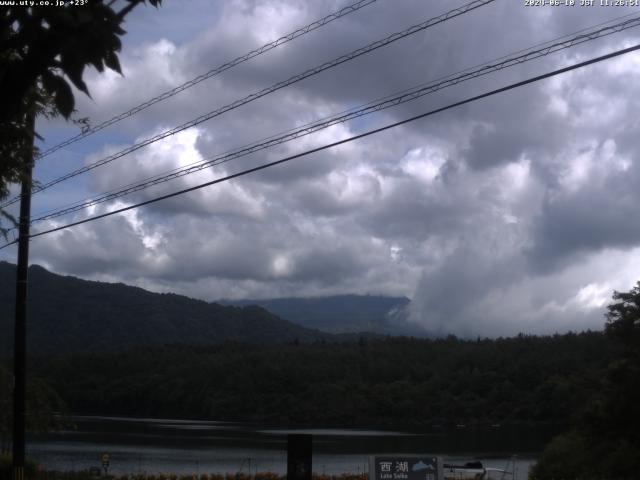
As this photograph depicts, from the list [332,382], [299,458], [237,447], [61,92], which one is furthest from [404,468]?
[332,382]

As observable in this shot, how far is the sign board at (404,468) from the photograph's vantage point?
17250 mm

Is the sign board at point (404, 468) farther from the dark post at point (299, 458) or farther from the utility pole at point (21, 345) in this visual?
the utility pole at point (21, 345)

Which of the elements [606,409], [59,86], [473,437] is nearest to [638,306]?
[606,409]

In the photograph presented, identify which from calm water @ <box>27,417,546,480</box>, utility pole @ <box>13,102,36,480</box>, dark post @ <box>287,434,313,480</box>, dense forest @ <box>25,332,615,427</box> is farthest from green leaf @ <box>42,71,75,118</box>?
dense forest @ <box>25,332,615,427</box>

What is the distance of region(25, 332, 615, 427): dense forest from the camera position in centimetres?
9944

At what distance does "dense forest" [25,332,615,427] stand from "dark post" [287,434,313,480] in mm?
79834

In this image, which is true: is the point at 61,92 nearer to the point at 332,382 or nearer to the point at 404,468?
the point at 404,468

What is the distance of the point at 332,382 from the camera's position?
11594 centimetres

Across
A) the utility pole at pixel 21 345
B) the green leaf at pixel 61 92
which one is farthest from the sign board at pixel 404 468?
the green leaf at pixel 61 92

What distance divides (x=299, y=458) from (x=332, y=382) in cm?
10071

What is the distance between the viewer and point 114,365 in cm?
11950

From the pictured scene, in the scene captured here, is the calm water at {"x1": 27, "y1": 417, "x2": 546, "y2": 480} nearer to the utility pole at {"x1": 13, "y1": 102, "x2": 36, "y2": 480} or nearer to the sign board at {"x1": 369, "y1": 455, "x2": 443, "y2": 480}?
the utility pole at {"x1": 13, "y1": 102, "x2": 36, "y2": 480}

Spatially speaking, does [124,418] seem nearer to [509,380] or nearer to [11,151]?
[509,380]

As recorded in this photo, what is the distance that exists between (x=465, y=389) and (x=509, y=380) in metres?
6.65
